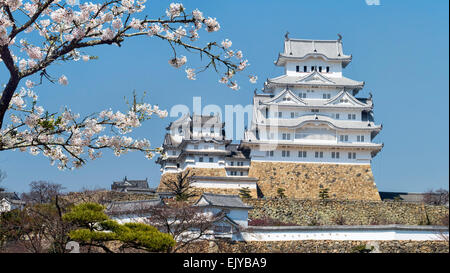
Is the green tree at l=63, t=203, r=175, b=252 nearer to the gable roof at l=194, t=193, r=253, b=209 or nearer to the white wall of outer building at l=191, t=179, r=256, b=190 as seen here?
the gable roof at l=194, t=193, r=253, b=209

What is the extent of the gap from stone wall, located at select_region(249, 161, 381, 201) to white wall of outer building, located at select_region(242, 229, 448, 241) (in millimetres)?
9594

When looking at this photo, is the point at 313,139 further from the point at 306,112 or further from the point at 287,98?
the point at 287,98

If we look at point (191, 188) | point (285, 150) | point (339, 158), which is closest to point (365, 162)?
point (339, 158)

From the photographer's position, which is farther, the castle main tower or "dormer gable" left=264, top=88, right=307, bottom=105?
"dormer gable" left=264, top=88, right=307, bottom=105

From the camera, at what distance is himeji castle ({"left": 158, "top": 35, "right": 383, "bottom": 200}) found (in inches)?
1612

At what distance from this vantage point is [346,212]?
3641 cm

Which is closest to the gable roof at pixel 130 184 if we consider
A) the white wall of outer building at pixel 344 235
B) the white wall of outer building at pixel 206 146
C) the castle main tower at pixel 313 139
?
the white wall of outer building at pixel 206 146

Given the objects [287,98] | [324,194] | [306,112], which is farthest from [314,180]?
[287,98]

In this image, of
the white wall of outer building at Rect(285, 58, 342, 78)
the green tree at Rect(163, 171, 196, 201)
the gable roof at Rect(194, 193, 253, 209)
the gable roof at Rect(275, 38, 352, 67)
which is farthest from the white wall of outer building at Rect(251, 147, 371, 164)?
the gable roof at Rect(194, 193, 253, 209)

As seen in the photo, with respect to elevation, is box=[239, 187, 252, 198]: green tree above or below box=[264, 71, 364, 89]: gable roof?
below

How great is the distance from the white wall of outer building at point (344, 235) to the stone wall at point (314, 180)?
378 inches
